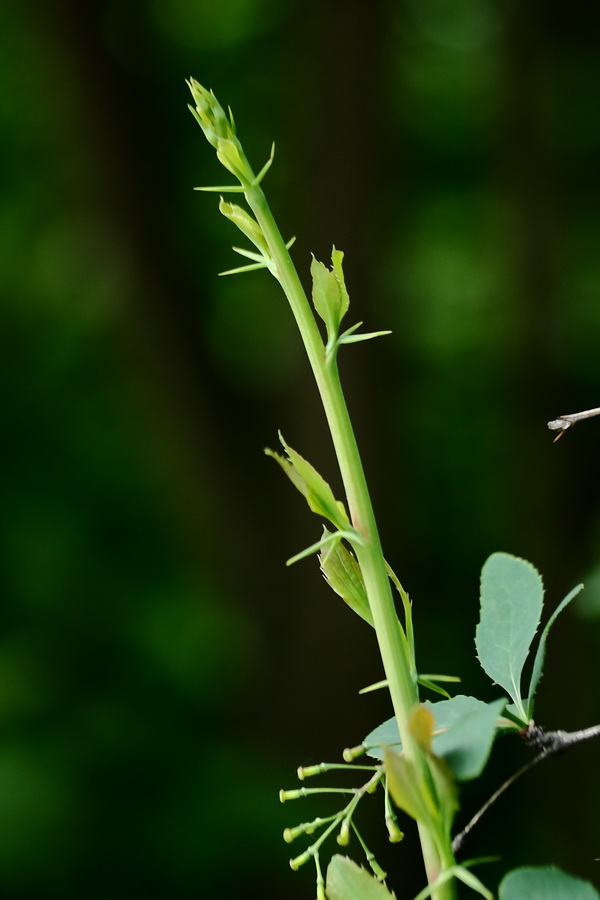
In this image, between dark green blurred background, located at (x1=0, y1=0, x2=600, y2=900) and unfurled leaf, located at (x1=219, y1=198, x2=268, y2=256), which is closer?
unfurled leaf, located at (x1=219, y1=198, x2=268, y2=256)

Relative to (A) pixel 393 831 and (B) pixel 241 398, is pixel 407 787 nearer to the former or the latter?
(A) pixel 393 831

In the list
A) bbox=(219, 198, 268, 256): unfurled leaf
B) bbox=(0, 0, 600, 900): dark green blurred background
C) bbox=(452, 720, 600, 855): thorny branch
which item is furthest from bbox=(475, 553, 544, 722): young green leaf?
bbox=(0, 0, 600, 900): dark green blurred background

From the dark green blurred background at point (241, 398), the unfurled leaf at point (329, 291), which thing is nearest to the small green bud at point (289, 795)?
the unfurled leaf at point (329, 291)

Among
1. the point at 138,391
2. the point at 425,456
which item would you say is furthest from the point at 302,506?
the point at 425,456

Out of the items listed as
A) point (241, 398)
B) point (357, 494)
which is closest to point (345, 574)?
point (357, 494)

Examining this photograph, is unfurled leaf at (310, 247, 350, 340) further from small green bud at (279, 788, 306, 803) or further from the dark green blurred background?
the dark green blurred background

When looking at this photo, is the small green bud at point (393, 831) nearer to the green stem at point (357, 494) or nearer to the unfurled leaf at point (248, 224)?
the green stem at point (357, 494)
